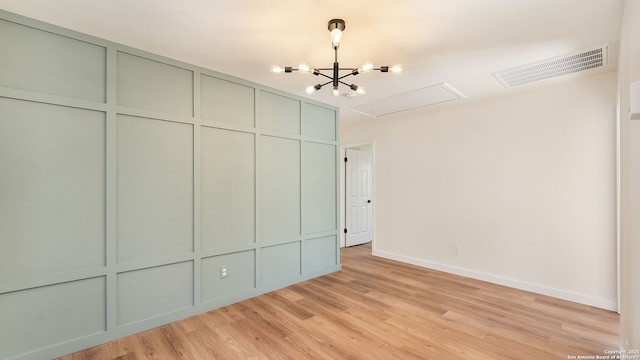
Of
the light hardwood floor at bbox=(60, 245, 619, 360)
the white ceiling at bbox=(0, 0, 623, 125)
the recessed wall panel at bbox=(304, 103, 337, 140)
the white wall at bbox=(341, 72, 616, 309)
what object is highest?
the white ceiling at bbox=(0, 0, 623, 125)

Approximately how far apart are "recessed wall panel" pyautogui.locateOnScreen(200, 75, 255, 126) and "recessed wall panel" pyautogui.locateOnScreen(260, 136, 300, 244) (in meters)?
0.36

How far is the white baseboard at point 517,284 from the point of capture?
292cm

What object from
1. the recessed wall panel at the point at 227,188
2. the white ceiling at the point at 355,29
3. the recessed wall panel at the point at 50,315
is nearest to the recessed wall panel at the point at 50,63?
the white ceiling at the point at 355,29

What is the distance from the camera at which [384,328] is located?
2.52m

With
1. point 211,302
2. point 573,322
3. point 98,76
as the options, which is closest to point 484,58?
point 573,322

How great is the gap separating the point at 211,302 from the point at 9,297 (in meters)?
1.46

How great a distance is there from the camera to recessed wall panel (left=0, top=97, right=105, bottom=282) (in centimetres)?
194

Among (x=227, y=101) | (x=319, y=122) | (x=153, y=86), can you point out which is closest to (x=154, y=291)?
(x=153, y=86)

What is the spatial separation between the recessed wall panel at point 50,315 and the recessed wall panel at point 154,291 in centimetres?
15

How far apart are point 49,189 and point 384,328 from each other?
114 inches

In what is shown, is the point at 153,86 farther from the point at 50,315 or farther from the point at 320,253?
the point at 320,253

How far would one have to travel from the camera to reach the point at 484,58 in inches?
102

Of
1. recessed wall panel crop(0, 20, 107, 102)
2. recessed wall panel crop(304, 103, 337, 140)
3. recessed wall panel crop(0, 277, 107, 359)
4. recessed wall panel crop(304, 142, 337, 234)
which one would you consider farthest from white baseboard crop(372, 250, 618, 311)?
recessed wall panel crop(0, 20, 107, 102)

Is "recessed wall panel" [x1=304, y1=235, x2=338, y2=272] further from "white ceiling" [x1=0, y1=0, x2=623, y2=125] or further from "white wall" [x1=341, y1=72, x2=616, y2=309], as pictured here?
"white ceiling" [x1=0, y1=0, x2=623, y2=125]
